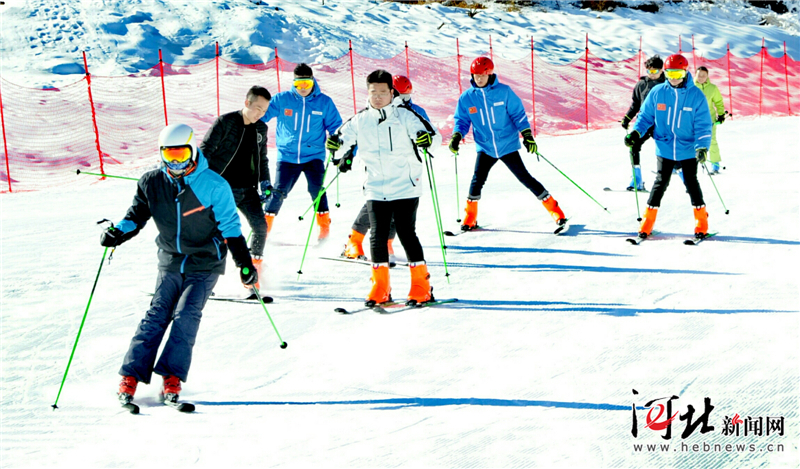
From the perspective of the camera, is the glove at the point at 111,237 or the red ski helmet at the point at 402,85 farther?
the red ski helmet at the point at 402,85

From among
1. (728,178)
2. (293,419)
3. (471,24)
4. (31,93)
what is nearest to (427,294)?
(293,419)

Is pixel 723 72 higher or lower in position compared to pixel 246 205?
lower

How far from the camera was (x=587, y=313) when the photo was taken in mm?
5348

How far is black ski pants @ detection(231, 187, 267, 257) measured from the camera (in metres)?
5.96

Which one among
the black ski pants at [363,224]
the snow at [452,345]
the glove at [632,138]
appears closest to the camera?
the snow at [452,345]

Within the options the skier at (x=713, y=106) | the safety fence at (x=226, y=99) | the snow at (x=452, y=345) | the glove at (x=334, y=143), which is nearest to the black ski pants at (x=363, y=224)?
the snow at (x=452, y=345)

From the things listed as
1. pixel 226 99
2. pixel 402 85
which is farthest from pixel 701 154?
pixel 226 99

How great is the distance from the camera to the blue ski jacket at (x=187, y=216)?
4.11m

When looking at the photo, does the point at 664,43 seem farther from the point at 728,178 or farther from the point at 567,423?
the point at 567,423

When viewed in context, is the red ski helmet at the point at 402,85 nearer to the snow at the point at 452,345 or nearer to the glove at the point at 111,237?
the snow at the point at 452,345

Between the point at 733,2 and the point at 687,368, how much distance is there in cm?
3088

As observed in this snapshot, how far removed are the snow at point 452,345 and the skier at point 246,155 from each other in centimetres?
68

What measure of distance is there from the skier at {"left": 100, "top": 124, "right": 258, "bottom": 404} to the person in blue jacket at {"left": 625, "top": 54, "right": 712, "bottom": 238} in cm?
441

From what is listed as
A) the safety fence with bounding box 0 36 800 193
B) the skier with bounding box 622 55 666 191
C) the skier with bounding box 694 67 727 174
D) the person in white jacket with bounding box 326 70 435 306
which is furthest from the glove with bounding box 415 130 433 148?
the safety fence with bounding box 0 36 800 193
